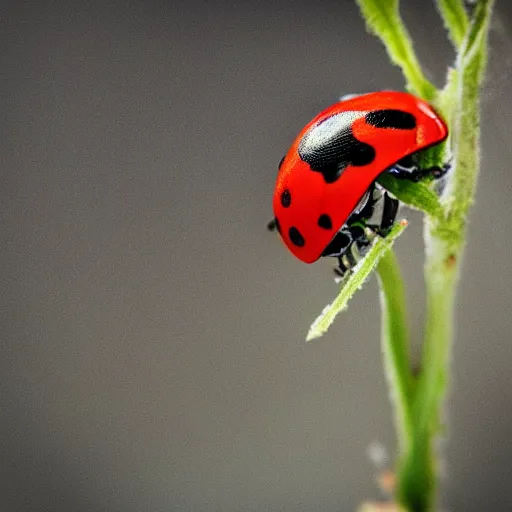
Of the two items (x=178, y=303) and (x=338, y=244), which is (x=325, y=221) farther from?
(x=178, y=303)

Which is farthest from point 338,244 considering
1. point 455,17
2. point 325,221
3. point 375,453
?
point 375,453

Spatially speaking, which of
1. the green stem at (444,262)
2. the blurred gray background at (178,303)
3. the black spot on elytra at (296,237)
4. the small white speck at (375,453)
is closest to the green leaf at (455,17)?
the green stem at (444,262)

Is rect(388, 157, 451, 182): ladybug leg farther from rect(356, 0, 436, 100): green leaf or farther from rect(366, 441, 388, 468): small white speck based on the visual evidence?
rect(366, 441, 388, 468): small white speck

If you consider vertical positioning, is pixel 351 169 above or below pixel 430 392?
above

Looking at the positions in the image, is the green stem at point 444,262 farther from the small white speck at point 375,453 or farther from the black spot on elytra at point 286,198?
the small white speck at point 375,453

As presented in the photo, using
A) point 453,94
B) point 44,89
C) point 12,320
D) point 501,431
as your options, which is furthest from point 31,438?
point 453,94

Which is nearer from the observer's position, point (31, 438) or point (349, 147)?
point (349, 147)

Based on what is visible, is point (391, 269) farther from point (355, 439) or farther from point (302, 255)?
point (355, 439)
